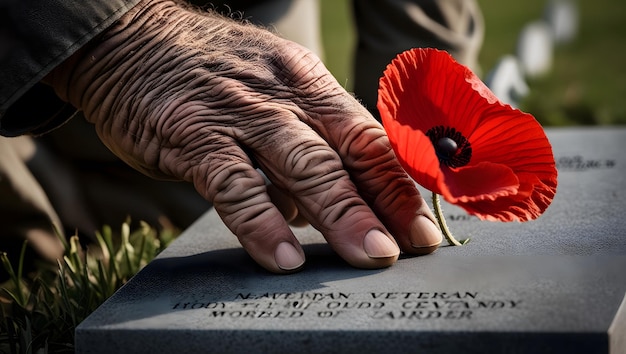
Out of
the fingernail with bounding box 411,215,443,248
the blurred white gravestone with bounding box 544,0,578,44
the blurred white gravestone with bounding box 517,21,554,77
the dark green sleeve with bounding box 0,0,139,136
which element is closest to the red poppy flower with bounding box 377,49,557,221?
the fingernail with bounding box 411,215,443,248

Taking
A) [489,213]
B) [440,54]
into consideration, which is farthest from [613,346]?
[440,54]

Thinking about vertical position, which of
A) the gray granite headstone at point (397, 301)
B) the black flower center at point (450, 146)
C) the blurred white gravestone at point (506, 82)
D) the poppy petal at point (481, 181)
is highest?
the black flower center at point (450, 146)

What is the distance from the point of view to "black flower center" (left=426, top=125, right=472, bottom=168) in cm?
124

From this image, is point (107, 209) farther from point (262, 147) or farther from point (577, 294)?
point (577, 294)

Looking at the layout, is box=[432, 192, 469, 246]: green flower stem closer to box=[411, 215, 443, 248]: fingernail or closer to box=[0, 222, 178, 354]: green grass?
box=[411, 215, 443, 248]: fingernail

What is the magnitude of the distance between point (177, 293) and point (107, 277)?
41 cm

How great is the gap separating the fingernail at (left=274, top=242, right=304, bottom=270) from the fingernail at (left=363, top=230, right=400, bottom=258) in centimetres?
11

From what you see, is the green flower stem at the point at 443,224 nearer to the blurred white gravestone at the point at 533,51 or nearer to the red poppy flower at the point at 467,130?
the red poppy flower at the point at 467,130

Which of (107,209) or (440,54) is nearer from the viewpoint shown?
(440,54)

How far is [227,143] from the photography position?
4.31 ft

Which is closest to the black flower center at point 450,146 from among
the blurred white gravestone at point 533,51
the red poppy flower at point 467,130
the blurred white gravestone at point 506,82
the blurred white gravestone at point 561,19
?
the red poppy flower at point 467,130

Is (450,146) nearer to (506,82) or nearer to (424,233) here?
(424,233)

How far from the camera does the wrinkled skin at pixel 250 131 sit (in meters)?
1.26

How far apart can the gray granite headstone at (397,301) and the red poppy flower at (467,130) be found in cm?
11
